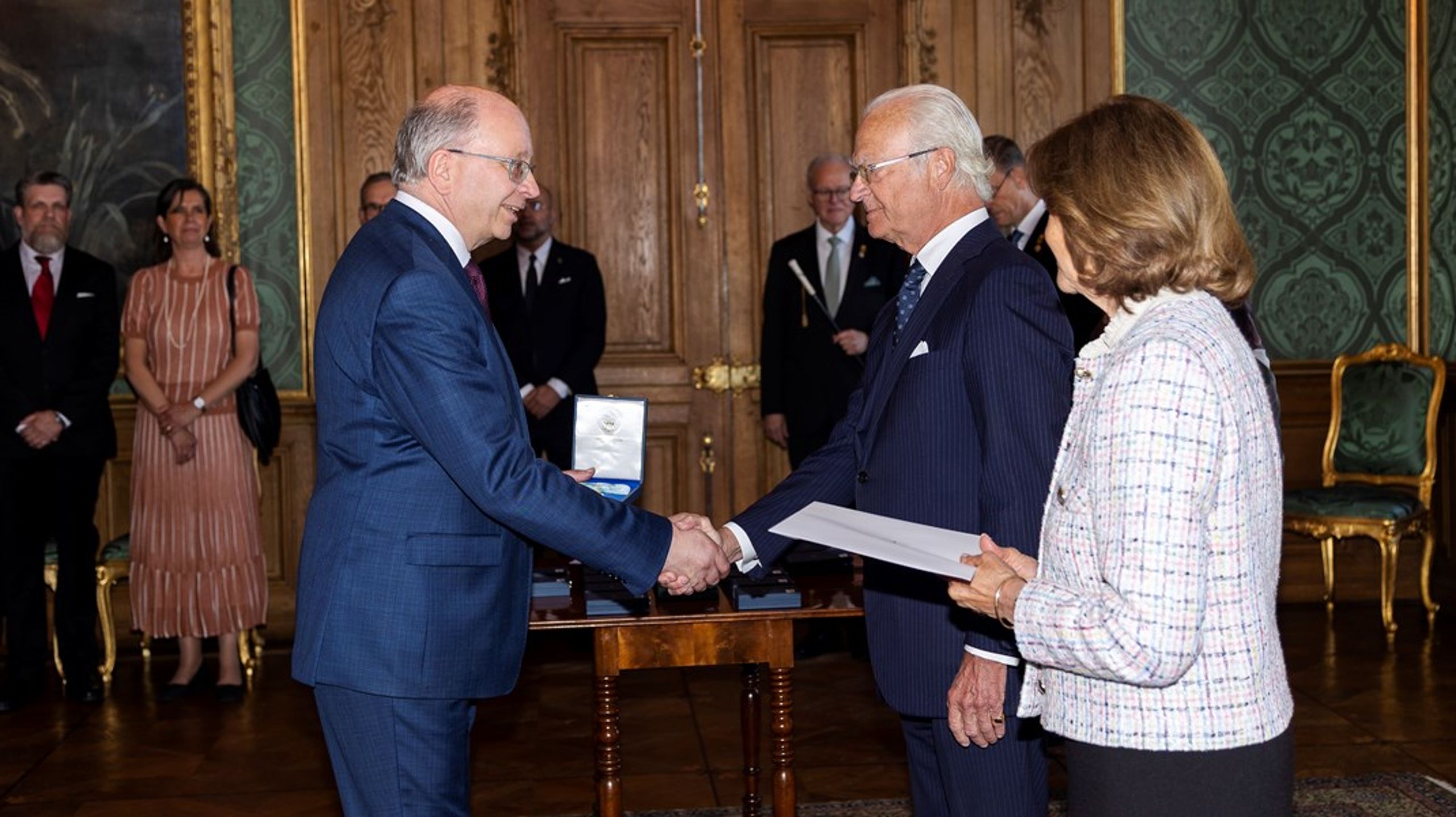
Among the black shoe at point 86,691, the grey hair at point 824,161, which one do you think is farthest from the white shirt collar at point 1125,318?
the black shoe at point 86,691

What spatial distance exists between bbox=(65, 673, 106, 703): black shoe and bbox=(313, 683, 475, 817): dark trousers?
3.74m

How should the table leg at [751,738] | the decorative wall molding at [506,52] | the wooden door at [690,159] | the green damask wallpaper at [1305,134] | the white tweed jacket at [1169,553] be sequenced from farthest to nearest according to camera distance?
the green damask wallpaper at [1305,134] < the wooden door at [690,159] < the decorative wall molding at [506,52] < the table leg at [751,738] < the white tweed jacket at [1169,553]

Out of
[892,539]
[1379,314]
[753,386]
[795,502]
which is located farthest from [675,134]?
[892,539]

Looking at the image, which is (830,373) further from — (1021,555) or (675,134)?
(1021,555)

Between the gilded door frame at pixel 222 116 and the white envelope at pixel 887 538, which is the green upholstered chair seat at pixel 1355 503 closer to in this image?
the gilded door frame at pixel 222 116

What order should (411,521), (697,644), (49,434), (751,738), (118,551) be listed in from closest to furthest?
(411,521), (697,644), (751,738), (49,434), (118,551)

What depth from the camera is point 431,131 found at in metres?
2.56

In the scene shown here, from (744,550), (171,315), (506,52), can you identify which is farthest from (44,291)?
(744,550)

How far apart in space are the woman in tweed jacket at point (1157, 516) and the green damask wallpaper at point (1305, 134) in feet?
17.5

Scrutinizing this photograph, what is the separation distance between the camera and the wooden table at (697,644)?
3322 millimetres

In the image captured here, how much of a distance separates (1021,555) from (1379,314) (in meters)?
5.75

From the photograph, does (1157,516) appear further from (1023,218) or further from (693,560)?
(1023,218)

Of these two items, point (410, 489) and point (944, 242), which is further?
point (944, 242)

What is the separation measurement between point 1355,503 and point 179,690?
187 inches
